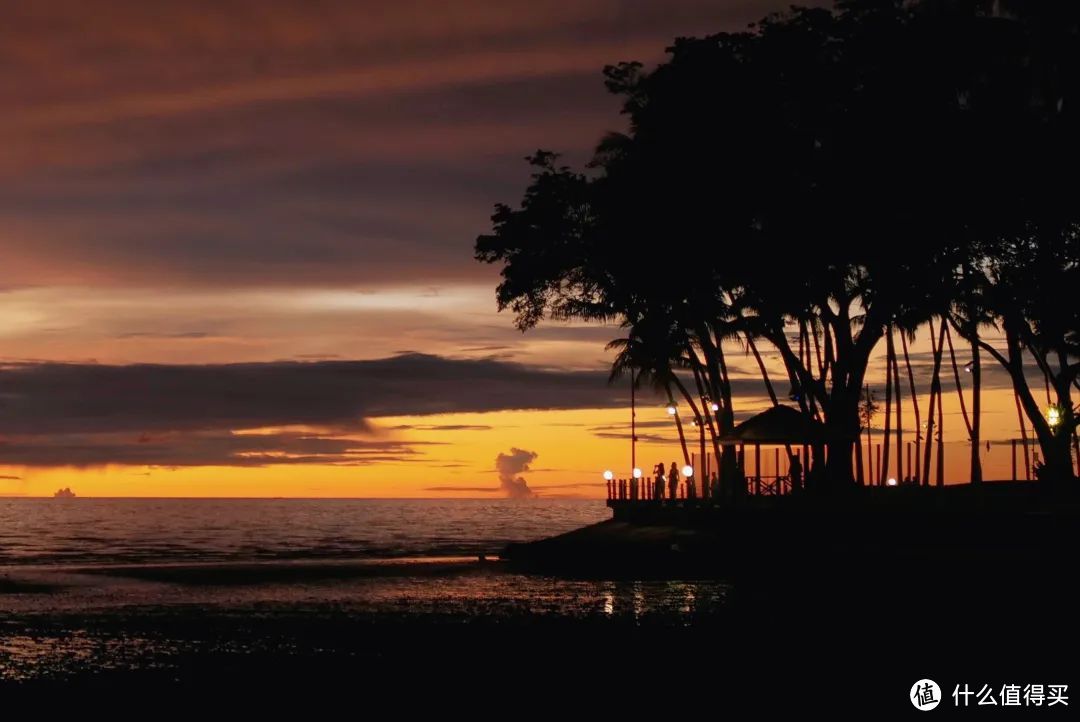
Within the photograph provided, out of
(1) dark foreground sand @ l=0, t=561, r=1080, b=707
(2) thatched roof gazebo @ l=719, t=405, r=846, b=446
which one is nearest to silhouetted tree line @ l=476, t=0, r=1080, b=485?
(2) thatched roof gazebo @ l=719, t=405, r=846, b=446

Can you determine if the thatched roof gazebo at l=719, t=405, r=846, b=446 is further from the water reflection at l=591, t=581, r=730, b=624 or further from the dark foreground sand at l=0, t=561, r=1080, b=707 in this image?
the water reflection at l=591, t=581, r=730, b=624

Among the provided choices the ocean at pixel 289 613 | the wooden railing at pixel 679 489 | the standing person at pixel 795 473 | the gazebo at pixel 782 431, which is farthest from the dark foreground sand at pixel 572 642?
the wooden railing at pixel 679 489

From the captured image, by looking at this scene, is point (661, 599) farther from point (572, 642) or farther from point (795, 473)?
point (795, 473)

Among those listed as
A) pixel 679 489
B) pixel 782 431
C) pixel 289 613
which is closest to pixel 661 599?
pixel 289 613

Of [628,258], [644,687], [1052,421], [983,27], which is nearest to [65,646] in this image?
[644,687]

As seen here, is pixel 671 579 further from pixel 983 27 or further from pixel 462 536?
pixel 462 536

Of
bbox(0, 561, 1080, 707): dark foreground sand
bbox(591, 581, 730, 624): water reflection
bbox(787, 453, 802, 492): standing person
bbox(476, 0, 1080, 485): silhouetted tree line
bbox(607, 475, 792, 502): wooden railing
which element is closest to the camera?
bbox(0, 561, 1080, 707): dark foreground sand

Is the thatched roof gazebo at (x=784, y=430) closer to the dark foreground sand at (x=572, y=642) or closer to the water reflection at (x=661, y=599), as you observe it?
the dark foreground sand at (x=572, y=642)

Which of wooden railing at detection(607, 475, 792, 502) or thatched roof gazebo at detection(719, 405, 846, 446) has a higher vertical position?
thatched roof gazebo at detection(719, 405, 846, 446)

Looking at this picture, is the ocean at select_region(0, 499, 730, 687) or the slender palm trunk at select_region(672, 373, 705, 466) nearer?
the ocean at select_region(0, 499, 730, 687)

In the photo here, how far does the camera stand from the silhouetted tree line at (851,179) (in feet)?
135

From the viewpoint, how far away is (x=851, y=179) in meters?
43.5

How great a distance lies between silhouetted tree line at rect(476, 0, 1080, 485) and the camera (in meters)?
41.2

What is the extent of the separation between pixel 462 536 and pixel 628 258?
51577 millimetres
